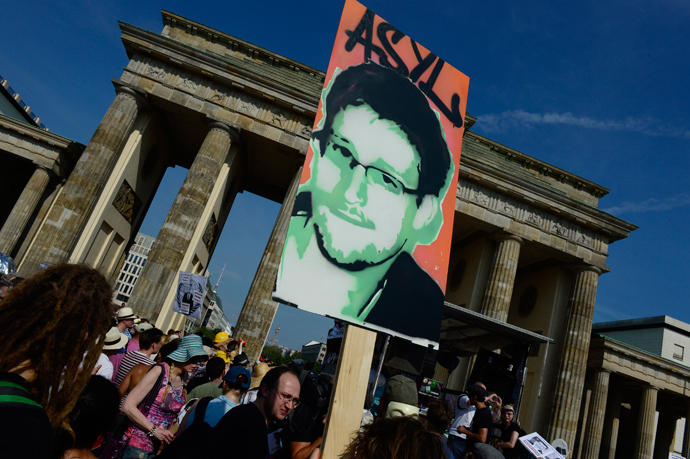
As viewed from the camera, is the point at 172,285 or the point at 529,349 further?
the point at 172,285

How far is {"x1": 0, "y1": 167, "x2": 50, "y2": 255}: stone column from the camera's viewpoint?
18048mm

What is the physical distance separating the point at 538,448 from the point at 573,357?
15298 millimetres

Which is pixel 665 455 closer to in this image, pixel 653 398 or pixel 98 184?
pixel 653 398

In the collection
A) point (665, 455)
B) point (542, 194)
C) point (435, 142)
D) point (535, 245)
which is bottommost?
A: point (665, 455)

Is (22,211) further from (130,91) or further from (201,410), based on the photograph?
(201,410)

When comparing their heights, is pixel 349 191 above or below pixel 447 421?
above

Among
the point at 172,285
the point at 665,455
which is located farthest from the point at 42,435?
the point at 665,455

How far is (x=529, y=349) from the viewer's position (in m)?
10.6

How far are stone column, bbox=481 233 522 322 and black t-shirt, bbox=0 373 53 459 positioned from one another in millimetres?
17715

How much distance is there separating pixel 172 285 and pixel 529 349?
13.3 m

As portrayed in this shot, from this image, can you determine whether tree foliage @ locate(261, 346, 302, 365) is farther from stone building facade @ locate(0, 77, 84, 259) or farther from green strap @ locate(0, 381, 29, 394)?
green strap @ locate(0, 381, 29, 394)

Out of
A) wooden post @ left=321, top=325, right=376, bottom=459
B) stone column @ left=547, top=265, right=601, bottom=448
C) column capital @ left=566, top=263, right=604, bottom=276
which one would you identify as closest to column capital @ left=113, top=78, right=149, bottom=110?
wooden post @ left=321, top=325, right=376, bottom=459

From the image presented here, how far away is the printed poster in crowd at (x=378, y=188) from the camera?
2924 millimetres

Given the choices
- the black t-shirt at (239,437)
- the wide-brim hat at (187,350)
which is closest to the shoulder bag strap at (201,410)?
the black t-shirt at (239,437)
